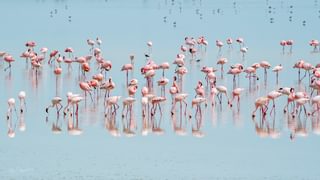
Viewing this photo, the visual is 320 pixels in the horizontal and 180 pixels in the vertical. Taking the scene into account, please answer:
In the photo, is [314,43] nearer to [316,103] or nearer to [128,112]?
[316,103]

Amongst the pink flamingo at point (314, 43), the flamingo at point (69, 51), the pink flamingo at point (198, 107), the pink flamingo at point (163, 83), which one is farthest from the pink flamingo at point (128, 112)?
the pink flamingo at point (314, 43)

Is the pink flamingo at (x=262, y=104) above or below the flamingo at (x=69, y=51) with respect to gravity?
A: below

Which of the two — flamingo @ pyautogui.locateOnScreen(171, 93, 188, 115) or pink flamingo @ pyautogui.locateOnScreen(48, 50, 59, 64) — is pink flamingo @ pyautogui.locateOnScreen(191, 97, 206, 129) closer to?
flamingo @ pyautogui.locateOnScreen(171, 93, 188, 115)

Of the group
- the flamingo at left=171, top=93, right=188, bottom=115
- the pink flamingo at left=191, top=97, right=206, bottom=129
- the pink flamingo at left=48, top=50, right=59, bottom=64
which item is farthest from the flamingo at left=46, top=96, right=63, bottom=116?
the pink flamingo at left=48, top=50, right=59, bottom=64

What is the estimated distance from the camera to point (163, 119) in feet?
46.5

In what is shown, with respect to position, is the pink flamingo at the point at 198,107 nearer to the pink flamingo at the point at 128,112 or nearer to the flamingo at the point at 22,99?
the pink flamingo at the point at 128,112

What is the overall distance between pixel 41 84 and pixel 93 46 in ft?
19.9

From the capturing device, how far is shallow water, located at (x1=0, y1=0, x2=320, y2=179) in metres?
11.2

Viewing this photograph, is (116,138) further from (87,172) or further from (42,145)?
(87,172)

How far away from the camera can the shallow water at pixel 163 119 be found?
11.2 m

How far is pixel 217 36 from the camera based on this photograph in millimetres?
27703

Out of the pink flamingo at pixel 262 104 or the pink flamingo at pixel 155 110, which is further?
the pink flamingo at pixel 262 104

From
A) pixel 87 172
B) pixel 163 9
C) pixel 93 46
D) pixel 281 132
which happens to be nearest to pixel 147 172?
pixel 87 172

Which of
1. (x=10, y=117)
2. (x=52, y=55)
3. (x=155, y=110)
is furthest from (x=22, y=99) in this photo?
(x=52, y=55)
